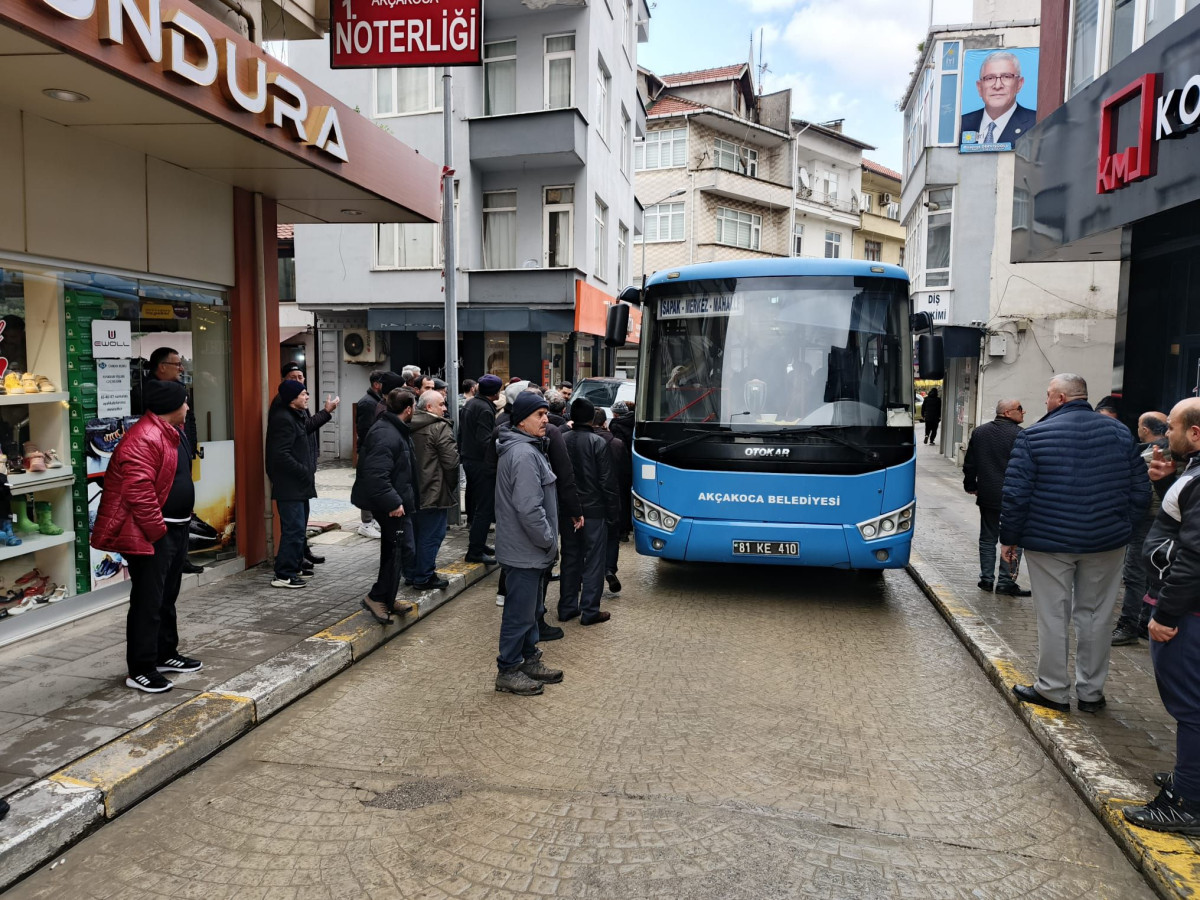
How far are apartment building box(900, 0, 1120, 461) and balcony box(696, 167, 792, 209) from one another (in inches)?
503

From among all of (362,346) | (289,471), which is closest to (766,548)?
(289,471)

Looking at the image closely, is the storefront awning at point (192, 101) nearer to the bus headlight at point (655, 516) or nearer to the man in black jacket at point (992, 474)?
the bus headlight at point (655, 516)

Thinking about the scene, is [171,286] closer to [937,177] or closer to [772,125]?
[937,177]

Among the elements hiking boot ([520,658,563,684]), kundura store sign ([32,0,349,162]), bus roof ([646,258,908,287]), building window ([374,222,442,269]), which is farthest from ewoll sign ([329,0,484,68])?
building window ([374,222,442,269])

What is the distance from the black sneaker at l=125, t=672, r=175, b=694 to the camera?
4.96 m

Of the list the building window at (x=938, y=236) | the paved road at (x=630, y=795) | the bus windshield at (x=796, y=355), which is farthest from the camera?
the building window at (x=938, y=236)

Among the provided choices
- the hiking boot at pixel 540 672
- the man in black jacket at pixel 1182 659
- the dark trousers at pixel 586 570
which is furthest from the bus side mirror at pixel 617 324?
the man in black jacket at pixel 1182 659

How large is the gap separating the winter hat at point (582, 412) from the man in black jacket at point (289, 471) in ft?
7.78

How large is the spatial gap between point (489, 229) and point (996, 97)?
41.3ft

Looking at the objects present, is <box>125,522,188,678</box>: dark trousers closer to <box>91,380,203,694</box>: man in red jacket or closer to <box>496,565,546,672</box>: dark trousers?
<box>91,380,203,694</box>: man in red jacket

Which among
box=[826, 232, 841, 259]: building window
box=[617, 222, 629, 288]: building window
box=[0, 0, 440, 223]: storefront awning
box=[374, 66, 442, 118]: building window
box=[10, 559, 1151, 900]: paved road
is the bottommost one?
box=[10, 559, 1151, 900]: paved road

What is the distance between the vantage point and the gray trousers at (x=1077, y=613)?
484cm

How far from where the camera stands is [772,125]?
1606 inches

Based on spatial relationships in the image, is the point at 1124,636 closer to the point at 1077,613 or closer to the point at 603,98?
the point at 1077,613
